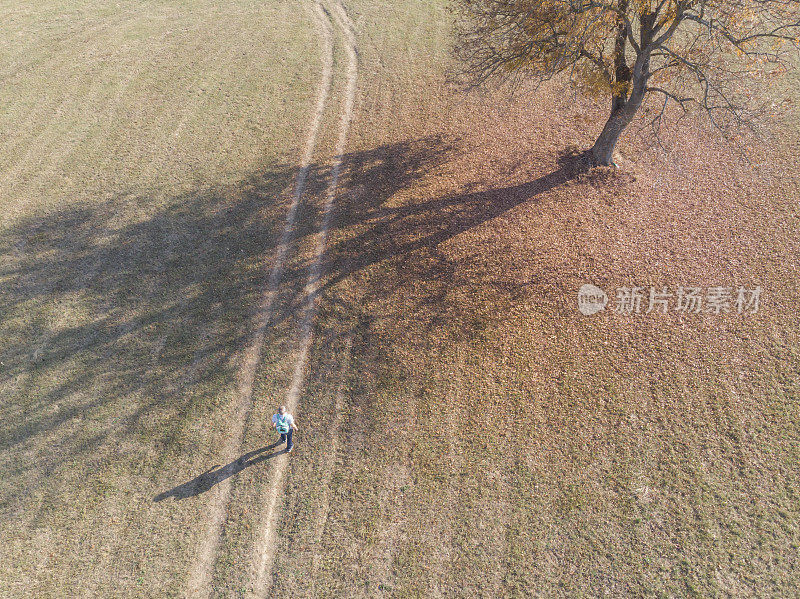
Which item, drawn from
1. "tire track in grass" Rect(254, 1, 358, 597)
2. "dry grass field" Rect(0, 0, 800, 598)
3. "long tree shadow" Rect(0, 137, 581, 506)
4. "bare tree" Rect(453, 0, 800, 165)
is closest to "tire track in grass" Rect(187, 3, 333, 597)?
"dry grass field" Rect(0, 0, 800, 598)

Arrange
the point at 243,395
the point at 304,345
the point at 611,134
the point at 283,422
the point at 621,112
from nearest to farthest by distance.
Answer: the point at 283,422 < the point at 243,395 < the point at 304,345 < the point at 621,112 < the point at 611,134

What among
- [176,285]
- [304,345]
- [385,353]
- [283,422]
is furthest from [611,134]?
[176,285]

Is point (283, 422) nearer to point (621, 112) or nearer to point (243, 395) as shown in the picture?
point (243, 395)

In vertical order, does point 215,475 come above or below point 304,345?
below

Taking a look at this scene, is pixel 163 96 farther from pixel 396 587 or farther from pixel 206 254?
Result: pixel 396 587

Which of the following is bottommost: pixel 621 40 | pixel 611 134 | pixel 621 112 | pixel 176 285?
pixel 611 134

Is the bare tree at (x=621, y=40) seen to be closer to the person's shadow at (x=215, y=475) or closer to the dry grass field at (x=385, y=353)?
the dry grass field at (x=385, y=353)
